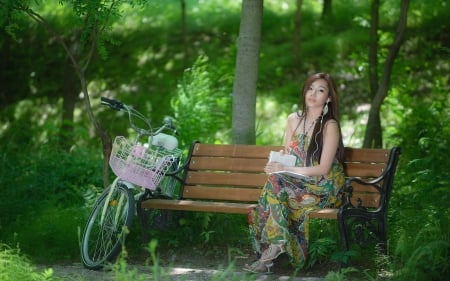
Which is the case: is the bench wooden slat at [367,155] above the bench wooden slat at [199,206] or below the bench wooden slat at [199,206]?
above

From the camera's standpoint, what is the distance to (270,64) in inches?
510

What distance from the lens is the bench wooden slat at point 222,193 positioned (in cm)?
639

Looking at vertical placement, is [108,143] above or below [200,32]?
below

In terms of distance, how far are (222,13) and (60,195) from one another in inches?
311

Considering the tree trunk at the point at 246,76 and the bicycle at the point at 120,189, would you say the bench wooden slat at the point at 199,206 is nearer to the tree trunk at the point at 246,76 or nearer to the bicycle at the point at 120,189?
the bicycle at the point at 120,189

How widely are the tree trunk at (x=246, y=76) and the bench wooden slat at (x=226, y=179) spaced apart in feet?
2.32

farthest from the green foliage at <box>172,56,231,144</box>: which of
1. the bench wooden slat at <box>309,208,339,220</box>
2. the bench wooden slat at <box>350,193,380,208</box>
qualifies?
the bench wooden slat at <box>309,208,339,220</box>

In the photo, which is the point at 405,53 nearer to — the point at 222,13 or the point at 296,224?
the point at 222,13

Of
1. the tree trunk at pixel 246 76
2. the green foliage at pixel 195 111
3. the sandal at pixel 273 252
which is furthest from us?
the green foliage at pixel 195 111

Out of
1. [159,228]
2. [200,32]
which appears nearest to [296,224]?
[159,228]

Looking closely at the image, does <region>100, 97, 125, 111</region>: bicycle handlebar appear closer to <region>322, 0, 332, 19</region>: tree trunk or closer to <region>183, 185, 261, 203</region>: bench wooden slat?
<region>183, 185, 261, 203</region>: bench wooden slat

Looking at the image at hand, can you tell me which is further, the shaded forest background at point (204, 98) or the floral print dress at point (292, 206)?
the shaded forest background at point (204, 98)

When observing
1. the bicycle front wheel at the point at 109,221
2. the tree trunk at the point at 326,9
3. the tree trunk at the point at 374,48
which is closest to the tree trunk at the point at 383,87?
the tree trunk at the point at 374,48

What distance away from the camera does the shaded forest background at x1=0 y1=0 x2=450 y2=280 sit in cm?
659
